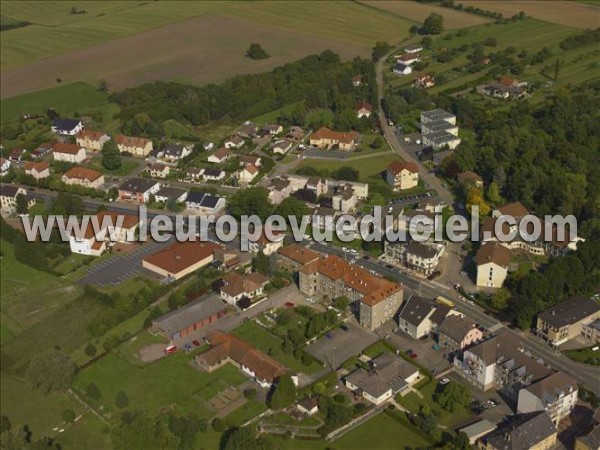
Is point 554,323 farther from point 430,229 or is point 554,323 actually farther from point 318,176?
point 318,176

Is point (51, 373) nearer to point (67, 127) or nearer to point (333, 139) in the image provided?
point (333, 139)

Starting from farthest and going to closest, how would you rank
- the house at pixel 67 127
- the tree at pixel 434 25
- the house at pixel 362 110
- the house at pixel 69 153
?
the tree at pixel 434 25
the house at pixel 362 110
the house at pixel 67 127
the house at pixel 69 153

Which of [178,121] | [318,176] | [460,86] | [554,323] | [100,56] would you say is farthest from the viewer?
[100,56]

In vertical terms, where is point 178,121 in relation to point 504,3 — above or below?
below

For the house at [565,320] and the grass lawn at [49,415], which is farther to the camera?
the house at [565,320]

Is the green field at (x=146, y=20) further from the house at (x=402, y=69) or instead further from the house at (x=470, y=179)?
the house at (x=470, y=179)

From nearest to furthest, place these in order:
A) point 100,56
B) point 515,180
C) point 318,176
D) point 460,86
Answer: point 515,180
point 318,176
point 460,86
point 100,56

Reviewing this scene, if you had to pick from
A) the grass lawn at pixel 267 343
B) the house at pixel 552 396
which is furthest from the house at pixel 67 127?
the house at pixel 552 396

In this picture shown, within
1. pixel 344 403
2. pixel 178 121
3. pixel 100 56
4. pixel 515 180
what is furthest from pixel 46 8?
pixel 344 403
